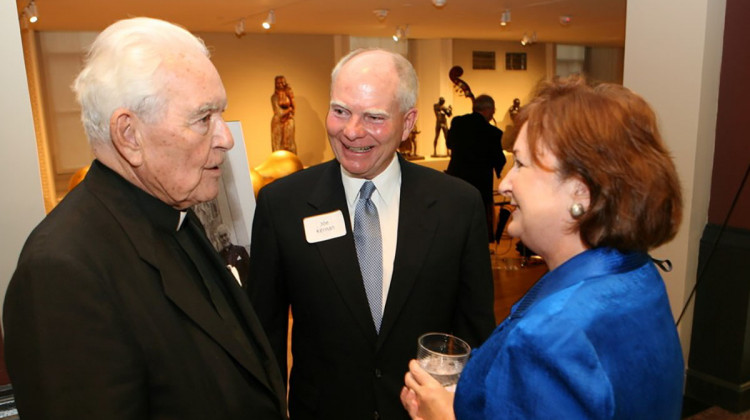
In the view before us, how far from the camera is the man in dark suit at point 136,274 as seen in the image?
88 cm

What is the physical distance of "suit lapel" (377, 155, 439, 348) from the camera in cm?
159

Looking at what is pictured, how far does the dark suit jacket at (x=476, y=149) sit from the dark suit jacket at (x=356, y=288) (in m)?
4.38

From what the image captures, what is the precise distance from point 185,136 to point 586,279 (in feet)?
2.61

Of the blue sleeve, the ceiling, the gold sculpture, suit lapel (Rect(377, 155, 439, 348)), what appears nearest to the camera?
the blue sleeve

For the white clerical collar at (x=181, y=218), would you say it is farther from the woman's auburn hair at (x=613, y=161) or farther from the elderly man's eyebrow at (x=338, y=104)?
the woman's auburn hair at (x=613, y=161)

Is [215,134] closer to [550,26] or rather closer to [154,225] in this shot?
[154,225]

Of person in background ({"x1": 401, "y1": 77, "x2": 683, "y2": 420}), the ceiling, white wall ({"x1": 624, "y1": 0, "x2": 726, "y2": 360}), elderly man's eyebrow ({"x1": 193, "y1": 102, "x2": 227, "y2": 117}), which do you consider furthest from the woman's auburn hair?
the ceiling

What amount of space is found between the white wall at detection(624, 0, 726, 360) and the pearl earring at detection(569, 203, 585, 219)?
2.15 metres

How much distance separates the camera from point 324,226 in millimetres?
1655

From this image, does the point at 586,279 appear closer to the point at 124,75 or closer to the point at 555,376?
the point at 555,376

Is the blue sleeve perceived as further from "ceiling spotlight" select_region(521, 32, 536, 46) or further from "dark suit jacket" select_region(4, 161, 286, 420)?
"ceiling spotlight" select_region(521, 32, 536, 46)

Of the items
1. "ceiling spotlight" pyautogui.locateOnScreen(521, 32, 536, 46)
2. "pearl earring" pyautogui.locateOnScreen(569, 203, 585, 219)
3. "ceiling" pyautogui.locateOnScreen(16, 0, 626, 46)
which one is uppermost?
"ceiling" pyautogui.locateOnScreen(16, 0, 626, 46)

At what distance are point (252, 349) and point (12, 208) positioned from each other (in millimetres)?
1217

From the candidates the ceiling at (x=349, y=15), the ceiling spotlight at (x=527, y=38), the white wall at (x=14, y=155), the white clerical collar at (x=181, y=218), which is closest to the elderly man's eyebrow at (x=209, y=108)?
the white clerical collar at (x=181, y=218)
